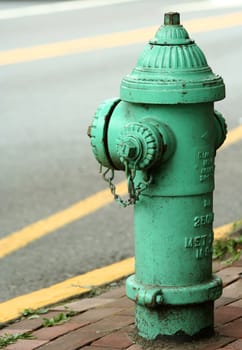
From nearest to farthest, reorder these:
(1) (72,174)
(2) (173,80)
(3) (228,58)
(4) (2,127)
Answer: (2) (173,80) < (1) (72,174) < (4) (2,127) < (3) (228,58)

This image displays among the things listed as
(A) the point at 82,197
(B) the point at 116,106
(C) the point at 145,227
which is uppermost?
(B) the point at 116,106

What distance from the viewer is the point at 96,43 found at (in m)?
13.0

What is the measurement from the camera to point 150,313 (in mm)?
3777

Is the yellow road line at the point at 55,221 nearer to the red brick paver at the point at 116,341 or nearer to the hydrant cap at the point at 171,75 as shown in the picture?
the red brick paver at the point at 116,341

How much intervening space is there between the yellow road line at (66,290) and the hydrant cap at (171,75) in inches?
51.1

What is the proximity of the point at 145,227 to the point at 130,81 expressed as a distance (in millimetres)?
492

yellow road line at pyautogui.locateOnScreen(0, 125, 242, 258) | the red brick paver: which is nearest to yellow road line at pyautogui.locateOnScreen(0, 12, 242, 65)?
yellow road line at pyautogui.locateOnScreen(0, 125, 242, 258)

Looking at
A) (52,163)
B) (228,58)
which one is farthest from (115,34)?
(52,163)

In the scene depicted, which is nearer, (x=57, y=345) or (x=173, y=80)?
(x=173, y=80)

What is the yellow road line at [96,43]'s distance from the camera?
39.5 feet

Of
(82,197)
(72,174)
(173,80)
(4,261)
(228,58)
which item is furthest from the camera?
(228,58)

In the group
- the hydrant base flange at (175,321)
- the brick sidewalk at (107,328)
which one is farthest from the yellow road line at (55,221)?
the hydrant base flange at (175,321)

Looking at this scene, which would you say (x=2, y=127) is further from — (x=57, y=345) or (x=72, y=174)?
(x=57, y=345)

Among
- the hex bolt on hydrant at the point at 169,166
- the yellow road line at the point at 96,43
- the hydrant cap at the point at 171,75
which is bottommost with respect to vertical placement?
the yellow road line at the point at 96,43
